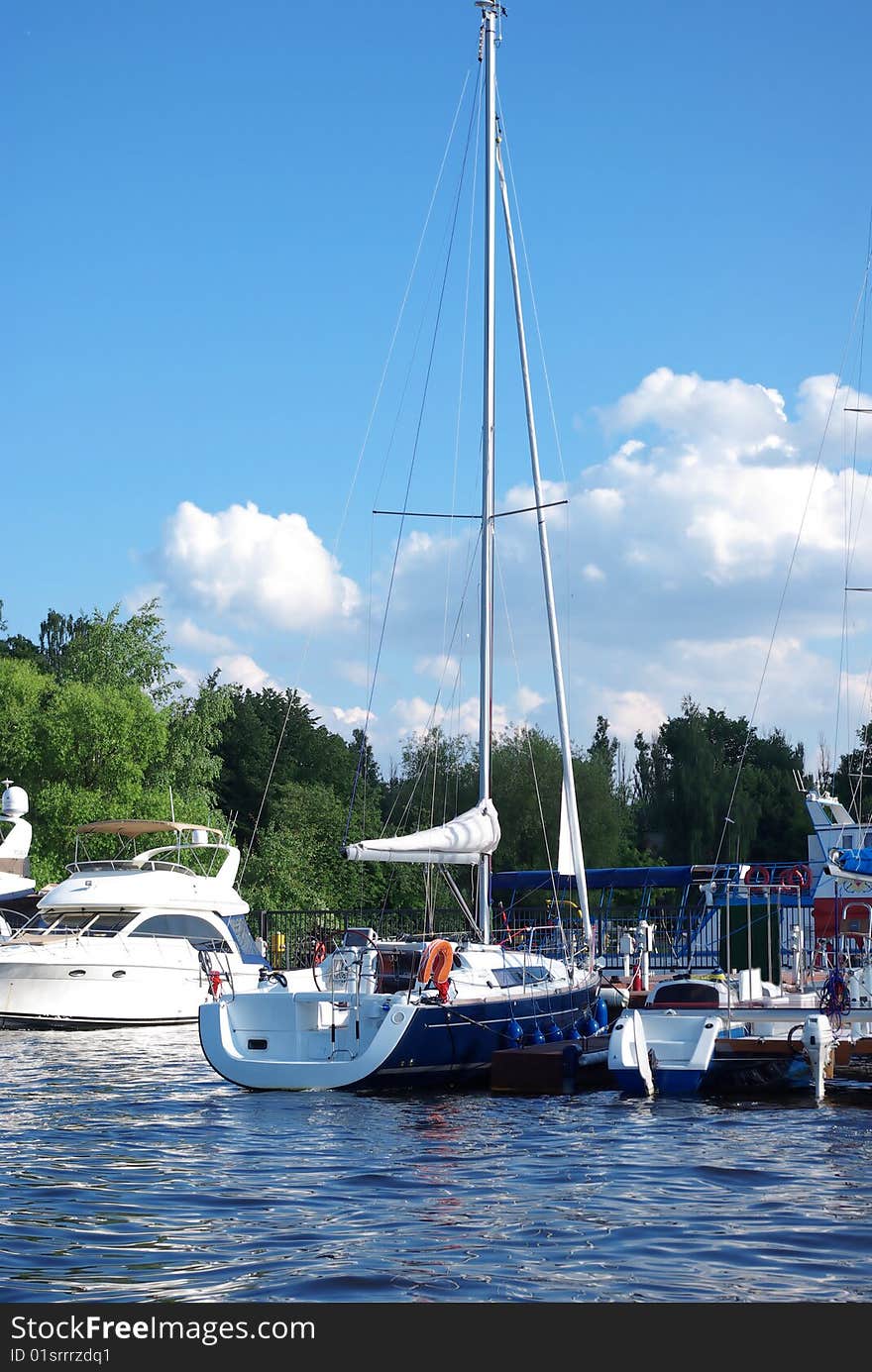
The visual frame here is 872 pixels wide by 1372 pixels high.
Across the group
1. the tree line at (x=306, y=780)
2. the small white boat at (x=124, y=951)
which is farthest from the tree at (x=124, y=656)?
the small white boat at (x=124, y=951)

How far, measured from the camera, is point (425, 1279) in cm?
1081

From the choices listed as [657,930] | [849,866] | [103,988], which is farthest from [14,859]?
[849,866]

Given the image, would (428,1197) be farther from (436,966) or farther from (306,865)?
(306,865)

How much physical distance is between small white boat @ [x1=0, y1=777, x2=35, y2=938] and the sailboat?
1583 centimetres

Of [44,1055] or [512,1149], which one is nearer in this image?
[512,1149]

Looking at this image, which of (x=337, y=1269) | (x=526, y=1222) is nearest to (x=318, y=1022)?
(x=526, y=1222)

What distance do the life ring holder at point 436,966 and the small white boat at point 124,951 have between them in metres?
8.65

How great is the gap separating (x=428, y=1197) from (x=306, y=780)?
73.3m

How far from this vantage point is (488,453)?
96.4 ft

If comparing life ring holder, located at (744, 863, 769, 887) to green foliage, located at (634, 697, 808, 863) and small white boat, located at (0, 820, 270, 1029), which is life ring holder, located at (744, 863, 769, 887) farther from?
green foliage, located at (634, 697, 808, 863)

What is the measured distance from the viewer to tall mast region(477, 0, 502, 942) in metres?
27.5

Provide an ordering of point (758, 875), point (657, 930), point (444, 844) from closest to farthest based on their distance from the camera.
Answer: point (444, 844) < point (758, 875) < point (657, 930)
